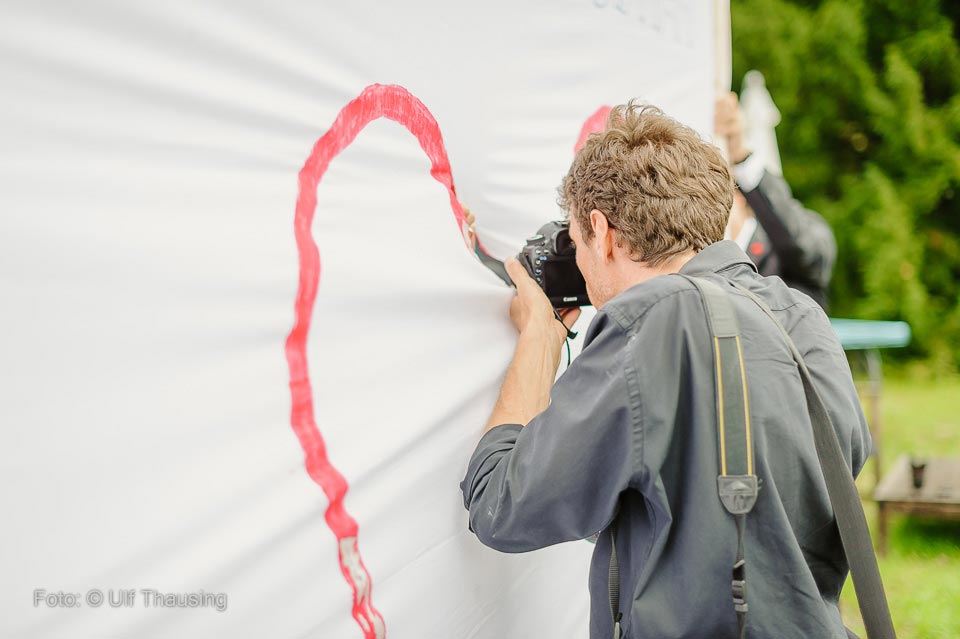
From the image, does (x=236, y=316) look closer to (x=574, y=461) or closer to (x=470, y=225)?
(x=574, y=461)

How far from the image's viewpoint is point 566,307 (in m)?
1.54

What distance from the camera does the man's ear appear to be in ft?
4.17

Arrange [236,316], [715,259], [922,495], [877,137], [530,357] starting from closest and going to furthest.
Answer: [236,316] < [715,259] < [530,357] < [922,495] < [877,137]

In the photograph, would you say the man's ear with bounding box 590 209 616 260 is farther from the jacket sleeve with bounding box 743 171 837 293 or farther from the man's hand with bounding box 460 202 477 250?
the jacket sleeve with bounding box 743 171 837 293

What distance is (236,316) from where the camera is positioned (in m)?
0.99

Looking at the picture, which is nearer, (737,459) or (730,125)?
(737,459)

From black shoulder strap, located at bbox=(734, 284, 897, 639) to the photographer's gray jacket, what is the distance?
0.06ft

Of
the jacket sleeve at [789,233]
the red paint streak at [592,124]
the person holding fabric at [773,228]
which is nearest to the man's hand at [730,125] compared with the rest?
the person holding fabric at [773,228]

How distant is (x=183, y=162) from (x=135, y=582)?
427mm

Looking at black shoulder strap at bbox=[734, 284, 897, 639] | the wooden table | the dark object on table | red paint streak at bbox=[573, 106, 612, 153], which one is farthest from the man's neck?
the dark object on table

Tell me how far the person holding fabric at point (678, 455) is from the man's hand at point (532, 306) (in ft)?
1.00

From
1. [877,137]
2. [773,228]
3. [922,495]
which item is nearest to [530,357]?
[773,228]

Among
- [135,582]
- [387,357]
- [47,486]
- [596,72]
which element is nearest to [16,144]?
[47,486]

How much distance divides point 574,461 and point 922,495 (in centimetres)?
327
